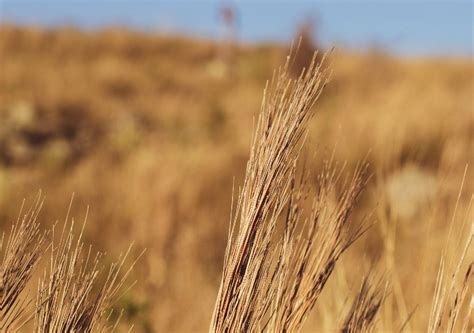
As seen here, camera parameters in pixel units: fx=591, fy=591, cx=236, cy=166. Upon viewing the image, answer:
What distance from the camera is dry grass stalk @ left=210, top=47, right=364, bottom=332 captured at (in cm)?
88

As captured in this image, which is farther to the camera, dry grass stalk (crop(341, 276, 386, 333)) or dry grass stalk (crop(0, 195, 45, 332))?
dry grass stalk (crop(341, 276, 386, 333))

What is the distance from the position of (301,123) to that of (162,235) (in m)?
2.62

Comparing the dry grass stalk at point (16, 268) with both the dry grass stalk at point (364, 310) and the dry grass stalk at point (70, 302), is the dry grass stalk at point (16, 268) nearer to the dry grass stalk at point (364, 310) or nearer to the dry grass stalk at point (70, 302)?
the dry grass stalk at point (70, 302)

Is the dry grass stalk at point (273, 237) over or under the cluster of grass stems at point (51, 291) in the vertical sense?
over

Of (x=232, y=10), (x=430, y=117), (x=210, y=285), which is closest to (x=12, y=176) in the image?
(x=210, y=285)

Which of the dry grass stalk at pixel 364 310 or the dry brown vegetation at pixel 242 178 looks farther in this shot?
the dry grass stalk at pixel 364 310

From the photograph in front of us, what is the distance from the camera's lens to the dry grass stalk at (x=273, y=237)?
0.88m

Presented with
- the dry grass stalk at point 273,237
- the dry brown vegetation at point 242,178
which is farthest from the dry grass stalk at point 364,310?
the dry grass stalk at point 273,237

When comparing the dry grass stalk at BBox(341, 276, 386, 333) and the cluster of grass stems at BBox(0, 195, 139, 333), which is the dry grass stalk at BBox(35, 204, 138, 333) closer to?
the cluster of grass stems at BBox(0, 195, 139, 333)

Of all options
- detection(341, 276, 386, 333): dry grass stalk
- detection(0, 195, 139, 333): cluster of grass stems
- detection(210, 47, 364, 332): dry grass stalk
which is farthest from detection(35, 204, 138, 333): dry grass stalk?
detection(341, 276, 386, 333): dry grass stalk

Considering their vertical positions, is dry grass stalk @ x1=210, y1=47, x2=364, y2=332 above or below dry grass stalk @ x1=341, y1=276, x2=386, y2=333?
above

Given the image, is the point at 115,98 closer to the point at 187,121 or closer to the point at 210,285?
the point at 187,121

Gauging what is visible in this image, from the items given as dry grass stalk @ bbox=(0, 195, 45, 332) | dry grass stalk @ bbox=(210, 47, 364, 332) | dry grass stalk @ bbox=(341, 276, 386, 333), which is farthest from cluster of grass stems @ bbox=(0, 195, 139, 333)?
dry grass stalk @ bbox=(341, 276, 386, 333)

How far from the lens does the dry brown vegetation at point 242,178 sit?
3.04 feet
